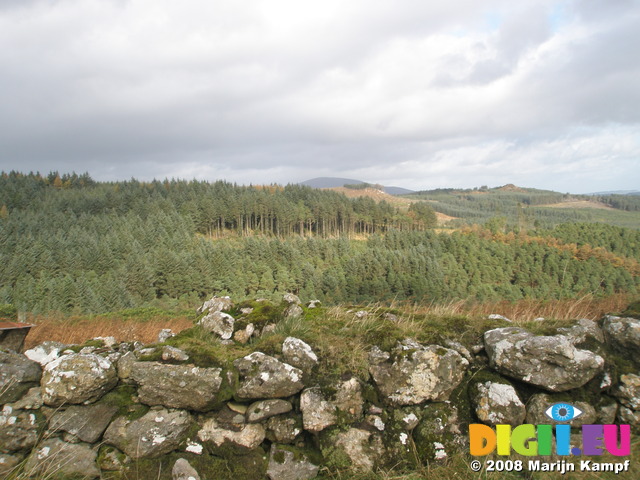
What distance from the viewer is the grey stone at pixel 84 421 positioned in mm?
3920

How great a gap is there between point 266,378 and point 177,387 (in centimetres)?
108

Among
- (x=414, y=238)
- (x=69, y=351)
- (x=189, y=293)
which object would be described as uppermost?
(x=69, y=351)

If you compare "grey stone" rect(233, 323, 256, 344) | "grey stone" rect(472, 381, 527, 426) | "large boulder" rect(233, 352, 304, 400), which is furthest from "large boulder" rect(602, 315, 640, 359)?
"grey stone" rect(233, 323, 256, 344)

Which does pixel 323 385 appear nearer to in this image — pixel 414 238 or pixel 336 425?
pixel 336 425

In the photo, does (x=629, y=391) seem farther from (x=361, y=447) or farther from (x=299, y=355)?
(x=299, y=355)

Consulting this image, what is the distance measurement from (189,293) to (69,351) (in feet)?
235

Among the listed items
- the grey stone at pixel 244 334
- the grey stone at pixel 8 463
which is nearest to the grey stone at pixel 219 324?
the grey stone at pixel 244 334

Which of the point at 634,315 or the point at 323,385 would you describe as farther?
the point at 634,315

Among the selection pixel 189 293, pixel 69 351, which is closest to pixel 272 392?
pixel 69 351

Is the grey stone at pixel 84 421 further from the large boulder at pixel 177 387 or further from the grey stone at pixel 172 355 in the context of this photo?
the grey stone at pixel 172 355

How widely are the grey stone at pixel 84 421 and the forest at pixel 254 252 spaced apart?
30.3 meters

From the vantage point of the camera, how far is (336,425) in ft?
13.7

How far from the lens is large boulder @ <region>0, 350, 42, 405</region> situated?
388cm

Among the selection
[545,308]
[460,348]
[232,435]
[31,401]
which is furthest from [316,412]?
[545,308]
